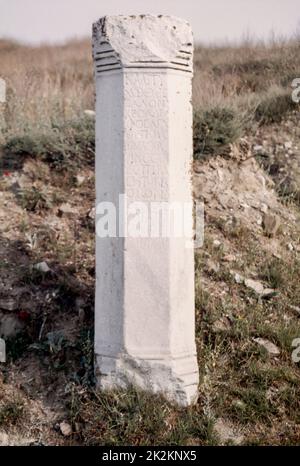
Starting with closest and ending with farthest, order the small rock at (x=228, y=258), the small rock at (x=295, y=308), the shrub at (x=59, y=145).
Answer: the small rock at (x=295, y=308), the small rock at (x=228, y=258), the shrub at (x=59, y=145)

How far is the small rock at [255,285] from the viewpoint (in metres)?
4.79

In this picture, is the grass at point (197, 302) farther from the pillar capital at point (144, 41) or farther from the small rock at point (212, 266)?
the pillar capital at point (144, 41)

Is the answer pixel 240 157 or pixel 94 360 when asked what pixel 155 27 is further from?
pixel 240 157

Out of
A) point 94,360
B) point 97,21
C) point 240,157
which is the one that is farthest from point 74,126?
point 94,360

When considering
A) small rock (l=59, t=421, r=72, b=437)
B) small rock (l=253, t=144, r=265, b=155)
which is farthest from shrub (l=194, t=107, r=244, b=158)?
small rock (l=59, t=421, r=72, b=437)

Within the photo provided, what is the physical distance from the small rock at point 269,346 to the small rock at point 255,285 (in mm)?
626

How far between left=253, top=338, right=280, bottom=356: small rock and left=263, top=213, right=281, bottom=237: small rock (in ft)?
5.29

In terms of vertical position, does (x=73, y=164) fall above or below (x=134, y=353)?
above

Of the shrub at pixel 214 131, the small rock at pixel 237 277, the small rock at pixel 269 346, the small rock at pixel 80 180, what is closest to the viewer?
the small rock at pixel 269 346

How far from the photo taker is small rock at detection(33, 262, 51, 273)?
4.73 meters

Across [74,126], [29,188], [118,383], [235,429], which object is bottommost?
[235,429]

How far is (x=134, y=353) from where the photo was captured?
357 cm

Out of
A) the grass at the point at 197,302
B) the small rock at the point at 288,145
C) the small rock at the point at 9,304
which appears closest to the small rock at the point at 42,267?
the grass at the point at 197,302

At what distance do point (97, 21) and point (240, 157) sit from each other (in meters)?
3.15
